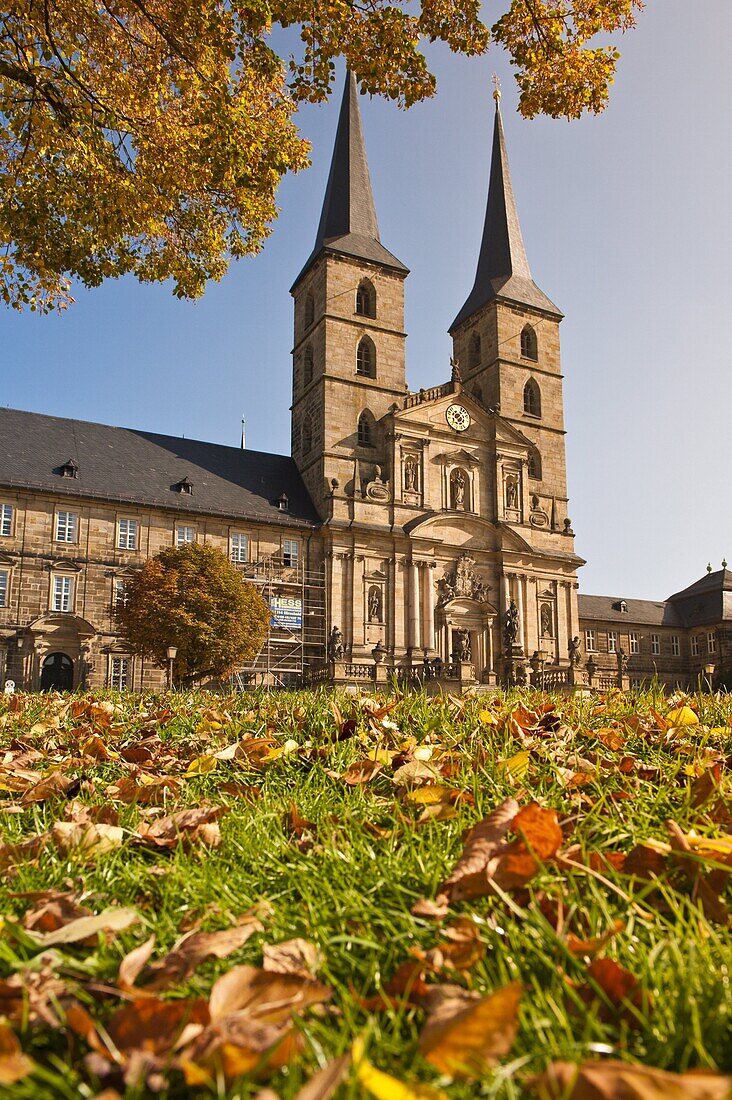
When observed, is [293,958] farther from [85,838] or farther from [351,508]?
[351,508]

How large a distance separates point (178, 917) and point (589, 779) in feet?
6.72

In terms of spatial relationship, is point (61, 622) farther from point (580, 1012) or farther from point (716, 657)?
point (716, 657)

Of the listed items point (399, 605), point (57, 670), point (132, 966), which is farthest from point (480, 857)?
point (399, 605)

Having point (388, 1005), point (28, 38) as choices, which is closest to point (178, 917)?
point (388, 1005)

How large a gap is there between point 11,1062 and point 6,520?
123ft

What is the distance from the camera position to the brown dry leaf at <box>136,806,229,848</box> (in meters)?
3.44

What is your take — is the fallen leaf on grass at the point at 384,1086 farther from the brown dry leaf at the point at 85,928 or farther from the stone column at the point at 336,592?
the stone column at the point at 336,592

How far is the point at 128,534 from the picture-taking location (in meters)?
38.5

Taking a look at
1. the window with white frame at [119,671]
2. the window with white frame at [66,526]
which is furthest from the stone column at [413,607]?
the window with white frame at [66,526]

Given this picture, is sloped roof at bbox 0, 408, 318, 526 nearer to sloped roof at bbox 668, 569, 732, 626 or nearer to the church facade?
the church facade

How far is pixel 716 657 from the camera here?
57219 millimetres

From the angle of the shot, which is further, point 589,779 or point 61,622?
point 61,622

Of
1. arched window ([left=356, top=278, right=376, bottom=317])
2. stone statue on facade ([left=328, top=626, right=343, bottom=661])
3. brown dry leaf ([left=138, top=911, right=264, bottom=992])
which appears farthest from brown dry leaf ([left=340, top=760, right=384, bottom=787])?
arched window ([left=356, top=278, right=376, bottom=317])

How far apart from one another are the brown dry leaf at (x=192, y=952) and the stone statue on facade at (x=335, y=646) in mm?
36967
